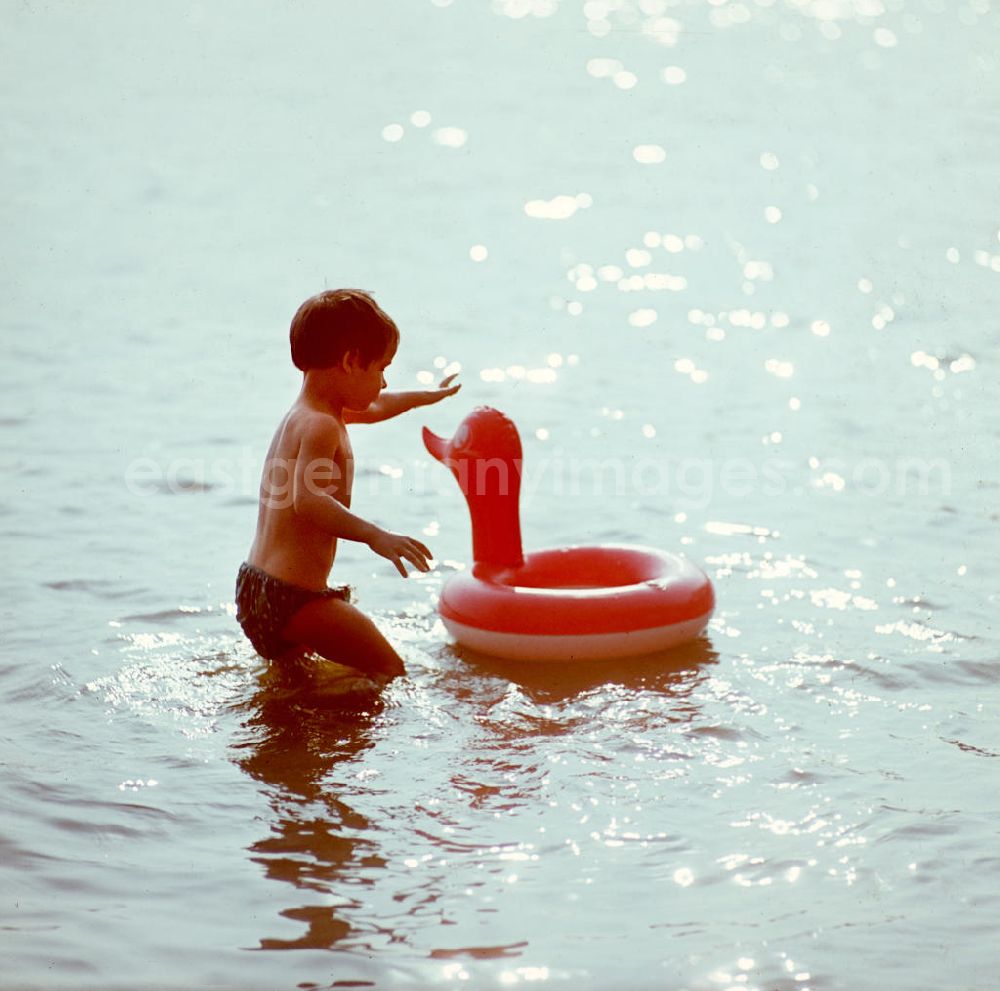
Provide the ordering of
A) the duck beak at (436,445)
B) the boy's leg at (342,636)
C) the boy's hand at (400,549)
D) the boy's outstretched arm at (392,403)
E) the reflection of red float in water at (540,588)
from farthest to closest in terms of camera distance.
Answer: the duck beak at (436,445), the boy's outstretched arm at (392,403), the reflection of red float in water at (540,588), the boy's leg at (342,636), the boy's hand at (400,549)

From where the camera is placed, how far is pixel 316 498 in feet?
15.5

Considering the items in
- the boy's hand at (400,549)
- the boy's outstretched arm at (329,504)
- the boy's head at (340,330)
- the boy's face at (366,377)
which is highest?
the boy's head at (340,330)

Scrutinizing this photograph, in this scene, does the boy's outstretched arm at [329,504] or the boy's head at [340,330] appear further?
the boy's head at [340,330]

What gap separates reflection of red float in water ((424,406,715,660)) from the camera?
509 cm

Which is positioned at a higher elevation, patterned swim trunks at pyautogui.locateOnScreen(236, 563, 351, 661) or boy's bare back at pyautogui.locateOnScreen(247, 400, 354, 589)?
boy's bare back at pyautogui.locateOnScreen(247, 400, 354, 589)

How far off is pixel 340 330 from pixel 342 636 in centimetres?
89

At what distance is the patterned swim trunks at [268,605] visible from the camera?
15.8 feet

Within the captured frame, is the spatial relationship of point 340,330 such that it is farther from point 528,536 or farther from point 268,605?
point 528,536

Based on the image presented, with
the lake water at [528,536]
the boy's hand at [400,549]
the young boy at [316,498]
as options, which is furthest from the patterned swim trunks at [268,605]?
the boy's hand at [400,549]

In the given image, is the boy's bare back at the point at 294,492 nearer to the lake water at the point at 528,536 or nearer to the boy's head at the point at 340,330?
the boy's head at the point at 340,330

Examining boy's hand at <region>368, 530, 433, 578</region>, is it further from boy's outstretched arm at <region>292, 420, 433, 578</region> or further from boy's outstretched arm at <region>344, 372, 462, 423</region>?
boy's outstretched arm at <region>344, 372, 462, 423</region>

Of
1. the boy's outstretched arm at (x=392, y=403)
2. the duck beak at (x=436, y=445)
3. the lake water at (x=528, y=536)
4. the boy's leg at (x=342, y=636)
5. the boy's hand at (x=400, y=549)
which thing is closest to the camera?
the lake water at (x=528, y=536)

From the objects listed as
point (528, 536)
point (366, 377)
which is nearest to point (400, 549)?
point (366, 377)

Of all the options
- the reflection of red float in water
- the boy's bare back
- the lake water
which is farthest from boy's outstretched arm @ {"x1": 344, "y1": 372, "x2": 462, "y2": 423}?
the lake water
